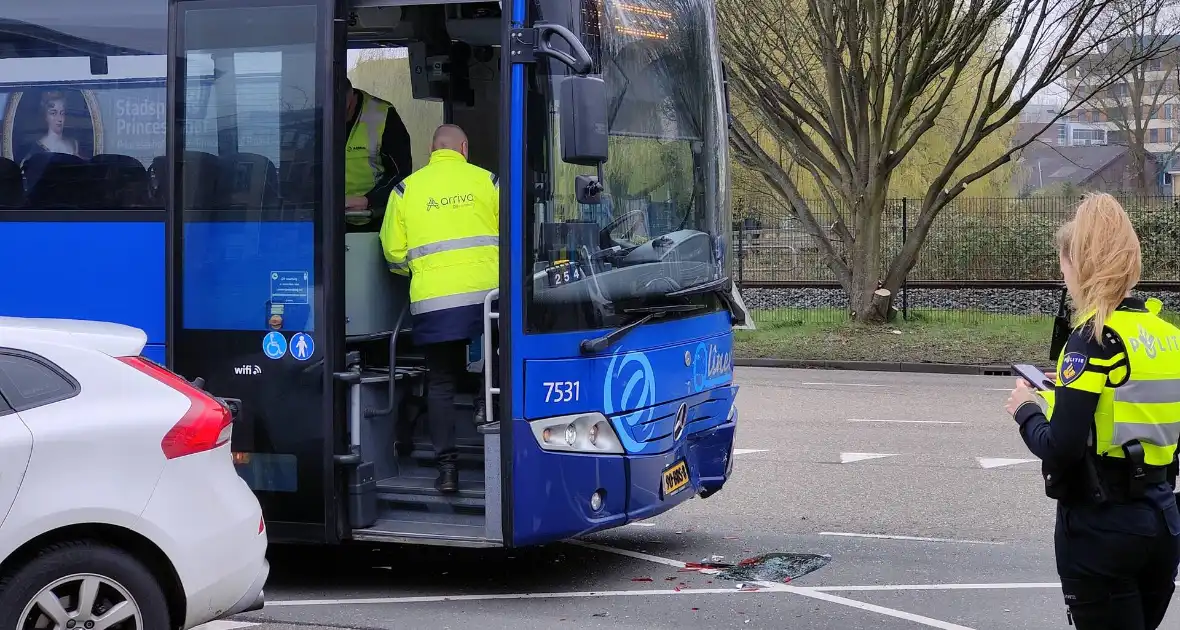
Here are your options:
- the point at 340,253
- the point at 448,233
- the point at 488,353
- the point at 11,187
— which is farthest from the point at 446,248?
the point at 11,187

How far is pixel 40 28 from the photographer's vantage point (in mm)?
6625

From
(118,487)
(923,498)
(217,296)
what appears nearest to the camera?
(118,487)

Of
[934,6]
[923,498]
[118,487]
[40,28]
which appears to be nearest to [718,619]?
[118,487]

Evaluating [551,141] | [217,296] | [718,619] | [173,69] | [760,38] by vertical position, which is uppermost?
[760,38]

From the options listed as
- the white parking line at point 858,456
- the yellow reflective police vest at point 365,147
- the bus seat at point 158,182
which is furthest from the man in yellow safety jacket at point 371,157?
the white parking line at point 858,456

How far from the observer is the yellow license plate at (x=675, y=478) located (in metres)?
6.43

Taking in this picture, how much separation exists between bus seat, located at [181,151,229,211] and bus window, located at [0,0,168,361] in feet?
0.55

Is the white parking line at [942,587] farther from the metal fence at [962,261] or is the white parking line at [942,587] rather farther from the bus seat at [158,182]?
the metal fence at [962,261]

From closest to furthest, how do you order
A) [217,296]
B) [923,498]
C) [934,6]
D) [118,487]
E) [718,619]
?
[118,487], [718,619], [217,296], [923,498], [934,6]

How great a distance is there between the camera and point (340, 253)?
6.19 m

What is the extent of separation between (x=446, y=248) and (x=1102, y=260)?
11.5 feet

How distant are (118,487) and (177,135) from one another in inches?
92.4

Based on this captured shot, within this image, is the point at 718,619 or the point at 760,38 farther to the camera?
the point at 760,38

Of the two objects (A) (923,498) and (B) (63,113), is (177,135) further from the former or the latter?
(A) (923,498)
